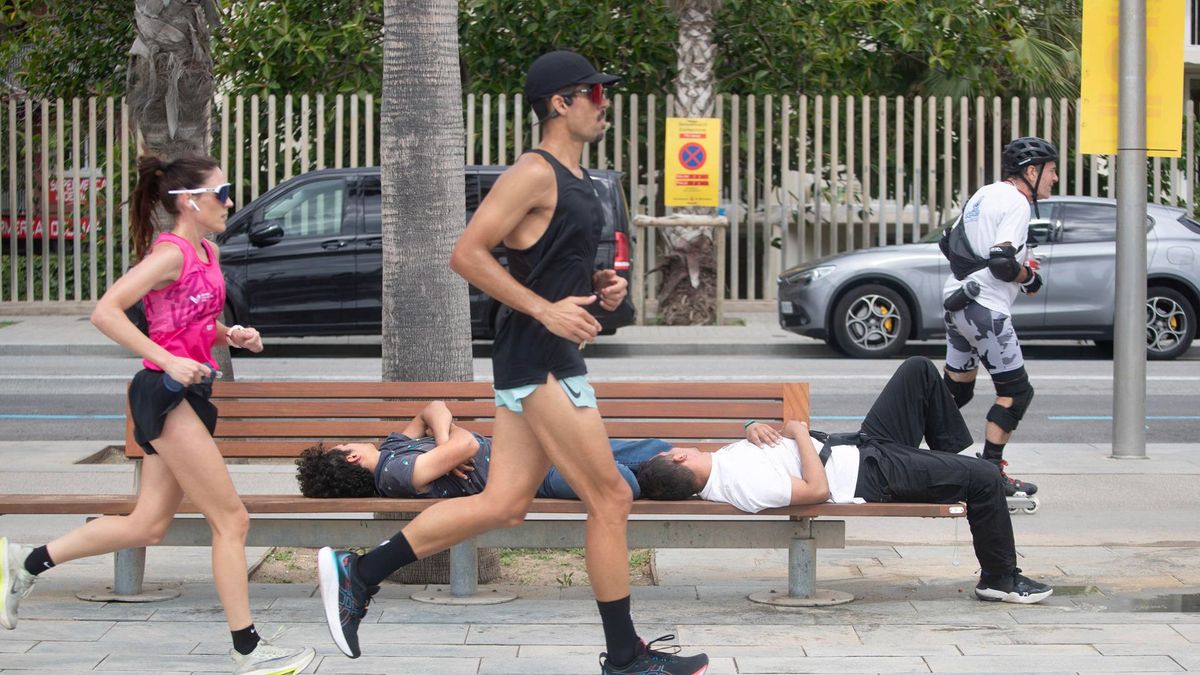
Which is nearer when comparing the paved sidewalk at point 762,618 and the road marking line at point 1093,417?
the paved sidewalk at point 762,618

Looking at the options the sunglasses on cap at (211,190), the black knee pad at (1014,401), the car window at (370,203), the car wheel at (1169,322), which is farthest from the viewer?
the car window at (370,203)

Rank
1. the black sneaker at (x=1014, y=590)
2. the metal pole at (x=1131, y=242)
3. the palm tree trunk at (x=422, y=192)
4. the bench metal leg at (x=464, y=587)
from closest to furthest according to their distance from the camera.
Result: the black sneaker at (x=1014, y=590), the bench metal leg at (x=464, y=587), the palm tree trunk at (x=422, y=192), the metal pole at (x=1131, y=242)

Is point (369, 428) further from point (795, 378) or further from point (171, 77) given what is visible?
point (795, 378)

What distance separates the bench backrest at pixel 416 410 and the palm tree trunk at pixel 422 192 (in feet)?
0.91

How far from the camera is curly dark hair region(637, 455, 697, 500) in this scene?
5.54 metres

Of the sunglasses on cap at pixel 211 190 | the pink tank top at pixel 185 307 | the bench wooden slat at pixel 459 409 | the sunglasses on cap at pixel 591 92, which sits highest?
the sunglasses on cap at pixel 591 92

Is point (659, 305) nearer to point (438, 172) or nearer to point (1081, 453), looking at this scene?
point (1081, 453)

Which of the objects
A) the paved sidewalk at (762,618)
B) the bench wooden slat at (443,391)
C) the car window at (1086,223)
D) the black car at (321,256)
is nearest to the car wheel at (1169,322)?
the car window at (1086,223)

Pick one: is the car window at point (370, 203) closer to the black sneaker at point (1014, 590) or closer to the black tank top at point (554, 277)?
the black sneaker at point (1014, 590)

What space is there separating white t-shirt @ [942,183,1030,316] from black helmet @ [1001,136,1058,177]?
96 millimetres

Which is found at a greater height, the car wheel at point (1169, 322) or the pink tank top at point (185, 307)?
the pink tank top at point (185, 307)

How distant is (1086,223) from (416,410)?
416 inches

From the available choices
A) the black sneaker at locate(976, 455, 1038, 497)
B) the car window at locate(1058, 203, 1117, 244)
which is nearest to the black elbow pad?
the black sneaker at locate(976, 455, 1038, 497)

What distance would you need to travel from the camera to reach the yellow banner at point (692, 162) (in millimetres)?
17781
